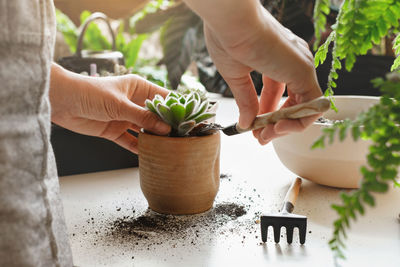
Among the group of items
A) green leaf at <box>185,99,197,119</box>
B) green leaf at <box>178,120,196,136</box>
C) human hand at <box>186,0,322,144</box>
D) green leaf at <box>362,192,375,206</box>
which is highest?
human hand at <box>186,0,322,144</box>

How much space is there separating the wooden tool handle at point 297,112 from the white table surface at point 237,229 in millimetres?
186

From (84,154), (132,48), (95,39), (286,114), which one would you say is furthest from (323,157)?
(95,39)

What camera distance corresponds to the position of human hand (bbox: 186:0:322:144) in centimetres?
56

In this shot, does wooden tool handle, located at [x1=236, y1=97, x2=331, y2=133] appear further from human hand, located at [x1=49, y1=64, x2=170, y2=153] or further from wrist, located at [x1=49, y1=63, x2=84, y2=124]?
wrist, located at [x1=49, y1=63, x2=84, y2=124]

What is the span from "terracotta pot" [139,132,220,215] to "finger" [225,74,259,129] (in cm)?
8

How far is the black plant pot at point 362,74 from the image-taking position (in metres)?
1.75

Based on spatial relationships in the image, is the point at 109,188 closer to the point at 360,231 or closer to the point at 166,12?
the point at 360,231

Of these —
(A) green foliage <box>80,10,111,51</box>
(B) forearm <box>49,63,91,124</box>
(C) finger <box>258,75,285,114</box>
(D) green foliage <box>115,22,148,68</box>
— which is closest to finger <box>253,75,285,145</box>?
(C) finger <box>258,75,285,114</box>

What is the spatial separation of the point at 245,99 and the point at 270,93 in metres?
0.10

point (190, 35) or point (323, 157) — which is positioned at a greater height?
point (190, 35)

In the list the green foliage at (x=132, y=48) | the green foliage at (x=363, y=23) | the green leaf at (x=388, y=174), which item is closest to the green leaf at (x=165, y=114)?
the green foliage at (x=363, y=23)

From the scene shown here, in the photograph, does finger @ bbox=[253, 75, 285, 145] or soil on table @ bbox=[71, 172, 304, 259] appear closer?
soil on table @ bbox=[71, 172, 304, 259]

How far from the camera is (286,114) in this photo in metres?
0.67

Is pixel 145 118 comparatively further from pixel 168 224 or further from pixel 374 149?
pixel 374 149
